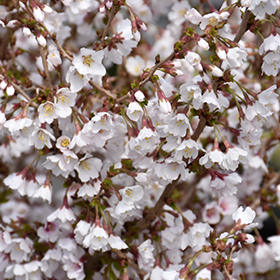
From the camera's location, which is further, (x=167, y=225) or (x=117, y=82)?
(x=117, y=82)

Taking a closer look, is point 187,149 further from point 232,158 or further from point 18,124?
point 18,124

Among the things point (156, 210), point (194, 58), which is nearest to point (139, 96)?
point (194, 58)

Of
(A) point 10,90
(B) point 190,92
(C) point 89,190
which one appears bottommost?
(C) point 89,190

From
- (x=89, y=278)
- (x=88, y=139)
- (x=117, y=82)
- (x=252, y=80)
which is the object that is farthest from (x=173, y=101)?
(x=117, y=82)

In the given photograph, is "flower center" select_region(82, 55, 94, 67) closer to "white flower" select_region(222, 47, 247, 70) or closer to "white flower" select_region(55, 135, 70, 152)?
"white flower" select_region(55, 135, 70, 152)

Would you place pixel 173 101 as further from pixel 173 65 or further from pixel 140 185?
pixel 140 185

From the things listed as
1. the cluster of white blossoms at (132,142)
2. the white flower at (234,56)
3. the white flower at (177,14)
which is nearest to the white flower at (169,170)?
the cluster of white blossoms at (132,142)

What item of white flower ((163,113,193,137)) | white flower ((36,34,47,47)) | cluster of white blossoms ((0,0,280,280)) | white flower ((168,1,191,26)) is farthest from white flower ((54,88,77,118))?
white flower ((168,1,191,26))

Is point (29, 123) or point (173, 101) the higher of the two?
point (173, 101)
